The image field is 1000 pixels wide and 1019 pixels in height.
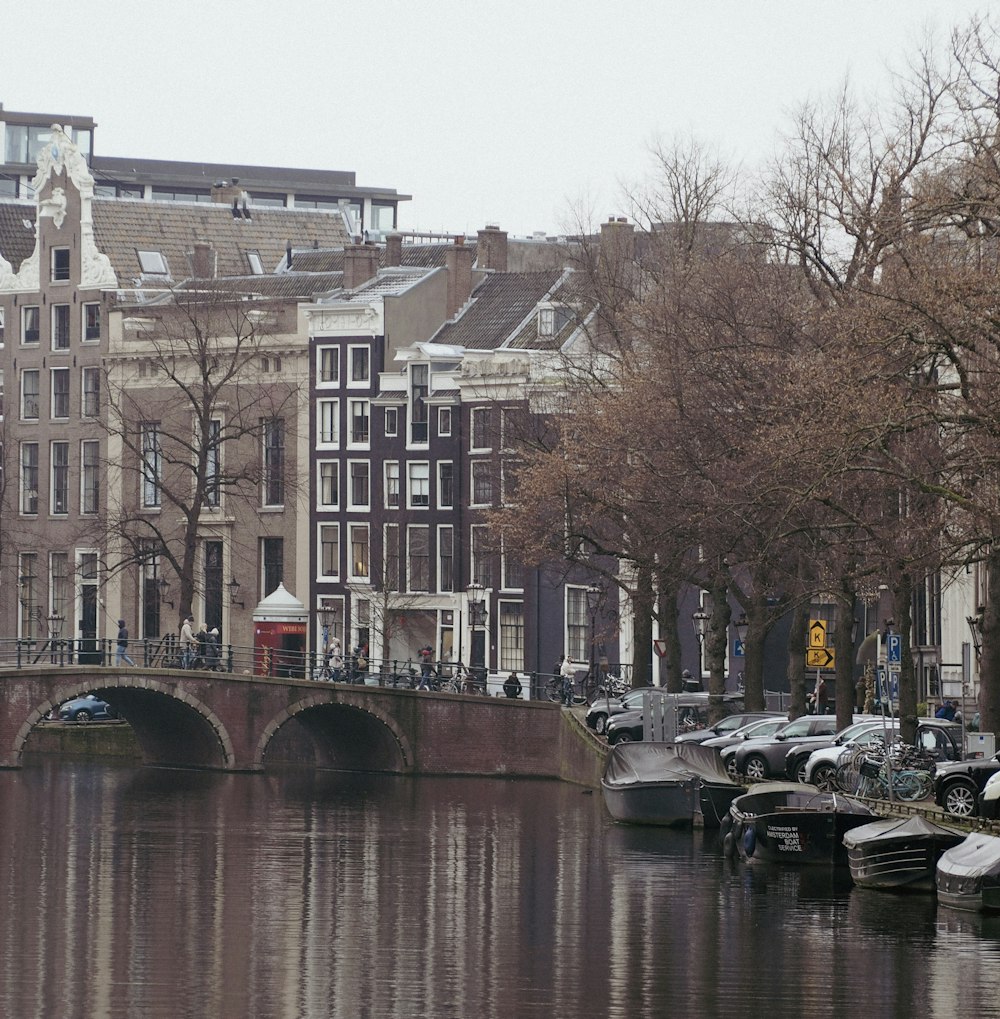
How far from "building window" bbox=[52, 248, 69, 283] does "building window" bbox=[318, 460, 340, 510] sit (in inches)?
605

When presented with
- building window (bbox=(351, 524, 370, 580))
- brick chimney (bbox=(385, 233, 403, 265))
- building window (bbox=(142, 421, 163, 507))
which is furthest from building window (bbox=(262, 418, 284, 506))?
brick chimney (bbox=(385, 233, 403, 265))

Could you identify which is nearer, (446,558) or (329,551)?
(446,558)

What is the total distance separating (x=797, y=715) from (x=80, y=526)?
142ft

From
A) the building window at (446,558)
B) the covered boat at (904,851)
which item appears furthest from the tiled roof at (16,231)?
the covered boat at (904,851)

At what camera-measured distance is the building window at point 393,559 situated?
92.8 m

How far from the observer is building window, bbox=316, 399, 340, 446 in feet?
316

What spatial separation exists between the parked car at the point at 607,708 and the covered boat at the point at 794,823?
21198 millimetres

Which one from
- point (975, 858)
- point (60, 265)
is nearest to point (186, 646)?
point (60, 265)

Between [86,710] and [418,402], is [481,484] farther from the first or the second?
[86,710]

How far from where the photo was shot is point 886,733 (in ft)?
179

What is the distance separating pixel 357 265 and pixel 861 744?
4583cm

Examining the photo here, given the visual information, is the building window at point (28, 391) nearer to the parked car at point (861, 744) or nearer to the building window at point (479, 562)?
the building window at point (479, 562)

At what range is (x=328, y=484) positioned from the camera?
317 ft

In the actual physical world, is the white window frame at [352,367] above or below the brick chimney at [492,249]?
below
